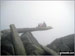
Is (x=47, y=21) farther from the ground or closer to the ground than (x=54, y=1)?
closer to the ground

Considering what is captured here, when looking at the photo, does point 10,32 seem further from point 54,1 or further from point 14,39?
point 54,1

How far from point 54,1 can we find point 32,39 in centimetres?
84

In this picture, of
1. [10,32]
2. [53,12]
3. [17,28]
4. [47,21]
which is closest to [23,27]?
[17,28]

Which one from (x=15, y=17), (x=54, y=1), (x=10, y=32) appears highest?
(x=54, y=1)

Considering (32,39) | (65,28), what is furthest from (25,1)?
(65,28)

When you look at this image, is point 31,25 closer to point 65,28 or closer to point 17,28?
point 17,28

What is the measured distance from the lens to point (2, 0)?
2.40 meters

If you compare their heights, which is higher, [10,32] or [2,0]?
[2,0]

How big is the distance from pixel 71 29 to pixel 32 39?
755 mm

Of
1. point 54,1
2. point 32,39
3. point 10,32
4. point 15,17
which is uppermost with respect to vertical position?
point 54,1

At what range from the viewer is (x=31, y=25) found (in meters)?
2.39

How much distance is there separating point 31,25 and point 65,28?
2.12ft

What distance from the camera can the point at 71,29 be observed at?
2.37 m

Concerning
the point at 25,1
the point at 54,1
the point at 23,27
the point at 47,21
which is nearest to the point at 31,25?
the point at 23,27
